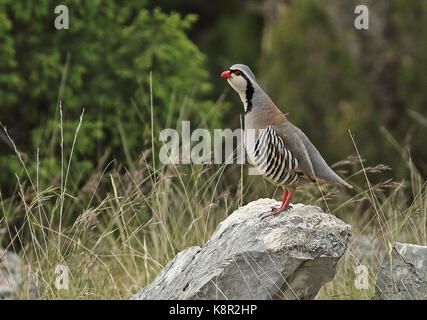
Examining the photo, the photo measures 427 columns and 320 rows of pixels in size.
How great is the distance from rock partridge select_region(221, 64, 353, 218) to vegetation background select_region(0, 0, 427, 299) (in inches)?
36.0

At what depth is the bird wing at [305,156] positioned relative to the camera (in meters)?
4.17

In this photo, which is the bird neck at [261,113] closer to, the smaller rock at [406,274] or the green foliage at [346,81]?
the smaller rock at [406,274]

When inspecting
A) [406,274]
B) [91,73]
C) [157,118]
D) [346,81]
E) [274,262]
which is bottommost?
[406,274]

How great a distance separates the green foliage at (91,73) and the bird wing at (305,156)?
3.25 meters

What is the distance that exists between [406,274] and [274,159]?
991 millimetres

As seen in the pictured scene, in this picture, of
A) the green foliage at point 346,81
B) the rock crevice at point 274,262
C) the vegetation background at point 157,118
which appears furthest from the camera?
the green foliage at point 346,81

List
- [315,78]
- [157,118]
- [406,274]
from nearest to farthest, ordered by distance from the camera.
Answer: [406,274], [157,118], [315,78]

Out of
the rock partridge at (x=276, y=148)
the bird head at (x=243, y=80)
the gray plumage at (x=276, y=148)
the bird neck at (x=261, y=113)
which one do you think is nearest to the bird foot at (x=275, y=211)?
the rock partridge at (x=276, y=148)

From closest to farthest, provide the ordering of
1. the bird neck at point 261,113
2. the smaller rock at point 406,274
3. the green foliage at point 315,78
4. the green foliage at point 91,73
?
the smaller rock at point 406,274
the bird neck at point 261,113
the green foliage at point 91,73
the green foliage at point 315,78

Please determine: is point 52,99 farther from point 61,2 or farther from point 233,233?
point 233,233

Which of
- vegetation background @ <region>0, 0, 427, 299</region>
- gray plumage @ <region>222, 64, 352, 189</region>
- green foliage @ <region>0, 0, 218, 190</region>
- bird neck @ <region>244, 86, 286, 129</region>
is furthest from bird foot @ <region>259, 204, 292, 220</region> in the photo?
green foliage @ <region>0, 0, 218, 190</region>

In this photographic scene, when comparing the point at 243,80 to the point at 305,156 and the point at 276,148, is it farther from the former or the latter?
the point at 305,156

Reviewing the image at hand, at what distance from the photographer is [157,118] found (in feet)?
25.4

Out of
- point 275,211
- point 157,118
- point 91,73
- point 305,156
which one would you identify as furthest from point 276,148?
point 91,73
